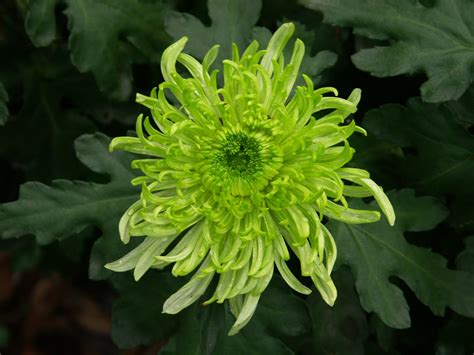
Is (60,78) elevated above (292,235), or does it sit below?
below

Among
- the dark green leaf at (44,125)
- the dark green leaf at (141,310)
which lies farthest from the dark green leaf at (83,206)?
the dark green leaf at (44,125)

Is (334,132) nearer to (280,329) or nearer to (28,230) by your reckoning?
(280,329)

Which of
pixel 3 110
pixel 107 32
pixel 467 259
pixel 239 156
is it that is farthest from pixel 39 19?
A: pixel 467 259

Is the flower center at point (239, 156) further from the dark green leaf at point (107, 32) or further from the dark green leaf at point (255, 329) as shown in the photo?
the dark green leaf at point (107, 32)

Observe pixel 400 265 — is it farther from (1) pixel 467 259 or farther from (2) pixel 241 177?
(2) pixel 241 177

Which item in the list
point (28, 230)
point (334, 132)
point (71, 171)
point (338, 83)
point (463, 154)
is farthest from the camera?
point (71, 171)

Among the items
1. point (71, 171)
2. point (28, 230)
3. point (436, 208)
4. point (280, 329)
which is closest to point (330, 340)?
point (280, 329)
